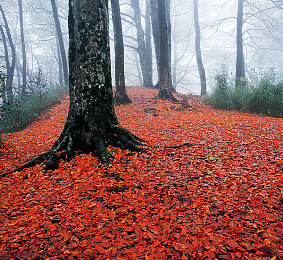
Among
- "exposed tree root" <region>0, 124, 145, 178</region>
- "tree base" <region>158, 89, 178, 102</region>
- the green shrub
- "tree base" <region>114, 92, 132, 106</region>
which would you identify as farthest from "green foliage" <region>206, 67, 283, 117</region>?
"exposed tree root" <region>0, 124, 145, 178</region>

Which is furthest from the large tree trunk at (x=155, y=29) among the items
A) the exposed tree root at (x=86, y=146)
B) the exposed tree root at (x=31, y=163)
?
the exposed tree root at (x=31, y=163)

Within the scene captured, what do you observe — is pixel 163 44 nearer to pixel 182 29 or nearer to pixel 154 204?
pixel 154 204

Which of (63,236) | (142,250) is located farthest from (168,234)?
(63,236)

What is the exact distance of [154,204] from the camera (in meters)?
2.43

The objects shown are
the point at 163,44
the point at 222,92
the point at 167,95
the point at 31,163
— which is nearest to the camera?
the point at 31,163

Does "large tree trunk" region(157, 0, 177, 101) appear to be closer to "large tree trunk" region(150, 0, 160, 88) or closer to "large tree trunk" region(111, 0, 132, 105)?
"large tree trunk" region(111, 0, 132, 105)

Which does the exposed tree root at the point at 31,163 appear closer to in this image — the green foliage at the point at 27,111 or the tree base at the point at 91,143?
the tree base at the point at 91,143

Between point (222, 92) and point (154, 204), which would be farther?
point (222, 92)

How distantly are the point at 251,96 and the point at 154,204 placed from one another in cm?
789

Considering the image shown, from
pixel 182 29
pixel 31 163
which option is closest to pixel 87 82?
pixel 31 163

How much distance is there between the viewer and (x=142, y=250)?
1781 mm

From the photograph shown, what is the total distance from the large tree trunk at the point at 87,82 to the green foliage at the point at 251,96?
22.5ft

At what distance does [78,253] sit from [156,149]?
244 centimetres

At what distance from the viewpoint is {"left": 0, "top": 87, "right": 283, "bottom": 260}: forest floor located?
1.79 metres
